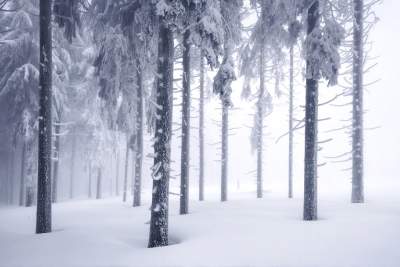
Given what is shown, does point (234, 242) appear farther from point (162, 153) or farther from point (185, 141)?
point (185, 141)

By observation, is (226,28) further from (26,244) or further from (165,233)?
(26,244)

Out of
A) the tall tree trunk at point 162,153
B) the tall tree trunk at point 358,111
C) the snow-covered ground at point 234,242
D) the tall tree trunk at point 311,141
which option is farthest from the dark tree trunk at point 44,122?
the tall tree trunk at point 358,111

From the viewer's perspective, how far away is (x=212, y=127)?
85938 millimetres

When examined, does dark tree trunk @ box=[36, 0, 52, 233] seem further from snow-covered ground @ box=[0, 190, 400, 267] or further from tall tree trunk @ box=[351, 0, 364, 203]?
tall tree trunk @ box=[351, 0, 364, 203]

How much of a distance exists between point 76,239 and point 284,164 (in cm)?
9562

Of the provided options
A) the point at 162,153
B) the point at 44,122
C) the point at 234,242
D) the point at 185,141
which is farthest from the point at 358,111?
the point at 44,122

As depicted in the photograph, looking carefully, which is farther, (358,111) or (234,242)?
(358,111)

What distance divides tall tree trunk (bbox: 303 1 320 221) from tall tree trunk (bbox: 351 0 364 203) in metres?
4.52

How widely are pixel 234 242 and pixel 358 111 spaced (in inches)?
334

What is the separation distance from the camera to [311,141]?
9312 mm

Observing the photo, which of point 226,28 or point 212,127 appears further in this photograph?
point 212,127

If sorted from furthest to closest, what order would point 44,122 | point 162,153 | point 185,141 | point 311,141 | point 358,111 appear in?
point 358,111, point 185,141, point 44,122, point 311,141, point 162,153

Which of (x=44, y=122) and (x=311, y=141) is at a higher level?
(x=44, y=122)

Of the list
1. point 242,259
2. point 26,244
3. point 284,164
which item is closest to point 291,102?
point 242,259
